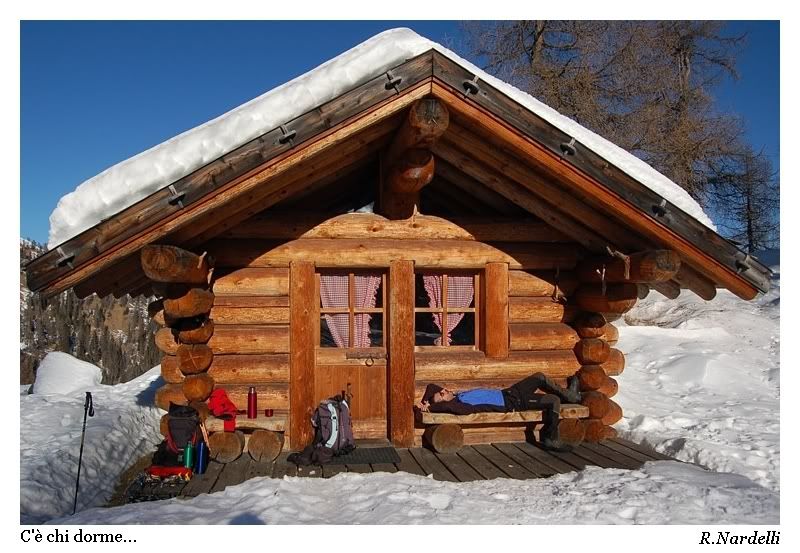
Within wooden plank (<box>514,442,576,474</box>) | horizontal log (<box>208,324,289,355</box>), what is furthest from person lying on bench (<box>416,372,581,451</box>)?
horizontal log (<box>208,324,289,355</box>)

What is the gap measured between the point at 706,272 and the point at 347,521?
4.53m

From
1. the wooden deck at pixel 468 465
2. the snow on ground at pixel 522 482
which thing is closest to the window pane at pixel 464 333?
the wooden deck at pixel 468 465

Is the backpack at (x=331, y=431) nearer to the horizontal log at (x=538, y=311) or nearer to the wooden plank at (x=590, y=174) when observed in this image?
the horizontal log at (x=538, y=311)

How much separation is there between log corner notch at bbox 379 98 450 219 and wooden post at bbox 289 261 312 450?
4.19ft

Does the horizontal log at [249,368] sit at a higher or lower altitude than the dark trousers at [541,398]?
higher

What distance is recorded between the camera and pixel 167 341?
6383 millimetres

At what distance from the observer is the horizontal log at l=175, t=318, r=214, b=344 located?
6.28m

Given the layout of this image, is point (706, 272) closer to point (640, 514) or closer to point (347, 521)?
point (640, 514)

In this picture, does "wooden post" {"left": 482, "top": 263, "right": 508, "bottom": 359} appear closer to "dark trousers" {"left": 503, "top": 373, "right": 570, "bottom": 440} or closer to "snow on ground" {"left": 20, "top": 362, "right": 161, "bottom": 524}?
"dark trousers" {"left": 503, "top": 373, "right": 570, "bottom": 440}

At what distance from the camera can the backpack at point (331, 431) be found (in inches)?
246

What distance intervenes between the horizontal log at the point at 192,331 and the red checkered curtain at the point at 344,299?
4.76ft

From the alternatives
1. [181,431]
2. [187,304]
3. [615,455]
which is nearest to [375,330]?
[187,304]

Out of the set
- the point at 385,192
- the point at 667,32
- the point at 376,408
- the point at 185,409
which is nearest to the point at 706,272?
the point at 385,192

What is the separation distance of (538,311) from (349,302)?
250 cm
